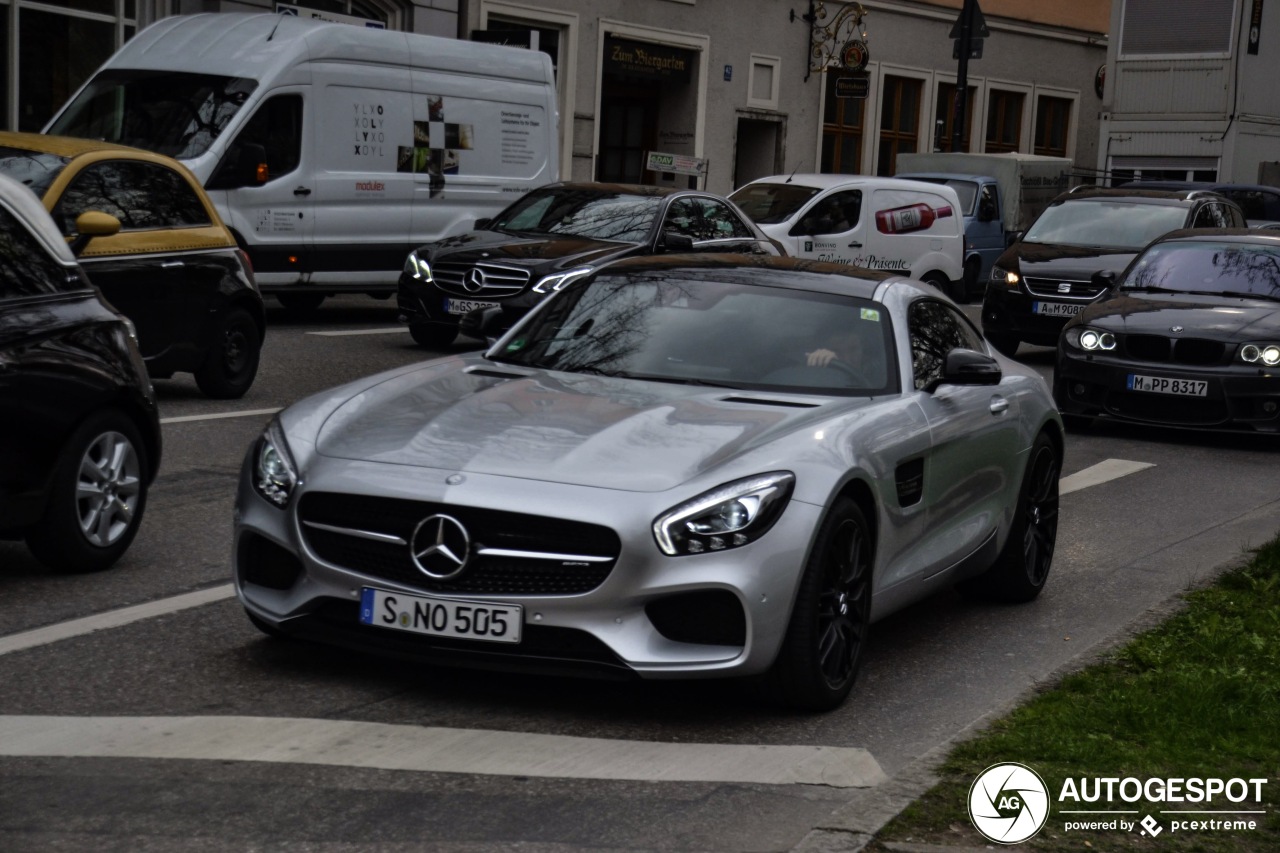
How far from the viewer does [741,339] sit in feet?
22.5

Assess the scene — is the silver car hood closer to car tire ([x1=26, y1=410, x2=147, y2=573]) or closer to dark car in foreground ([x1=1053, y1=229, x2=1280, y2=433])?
car tire ([x1=26, y1=410, x2=147, y2=573])

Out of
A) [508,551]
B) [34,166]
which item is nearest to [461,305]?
[34,166]

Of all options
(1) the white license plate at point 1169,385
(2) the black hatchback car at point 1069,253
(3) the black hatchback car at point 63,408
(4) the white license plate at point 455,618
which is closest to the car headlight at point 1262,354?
(1) the white license plate at point 1169,385

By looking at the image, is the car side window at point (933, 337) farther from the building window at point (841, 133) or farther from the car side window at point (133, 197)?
the building window at point (841, 133)

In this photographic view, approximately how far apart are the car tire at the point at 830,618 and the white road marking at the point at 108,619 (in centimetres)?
232

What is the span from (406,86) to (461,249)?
3.03 metres

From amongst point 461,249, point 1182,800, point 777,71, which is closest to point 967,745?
point 1182,800

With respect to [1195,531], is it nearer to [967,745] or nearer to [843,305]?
[843,305]

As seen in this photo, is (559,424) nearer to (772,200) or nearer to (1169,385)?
(1169,385)

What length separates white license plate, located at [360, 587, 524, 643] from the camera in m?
5.45

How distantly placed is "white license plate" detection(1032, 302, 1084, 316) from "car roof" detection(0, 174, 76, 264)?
41.0 feet

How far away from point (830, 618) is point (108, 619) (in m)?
2.50

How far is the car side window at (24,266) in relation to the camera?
721 centimetres

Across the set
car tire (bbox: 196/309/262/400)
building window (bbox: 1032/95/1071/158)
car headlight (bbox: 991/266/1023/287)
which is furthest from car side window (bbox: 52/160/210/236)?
building window (bbox: 1032/95/1071/158)
